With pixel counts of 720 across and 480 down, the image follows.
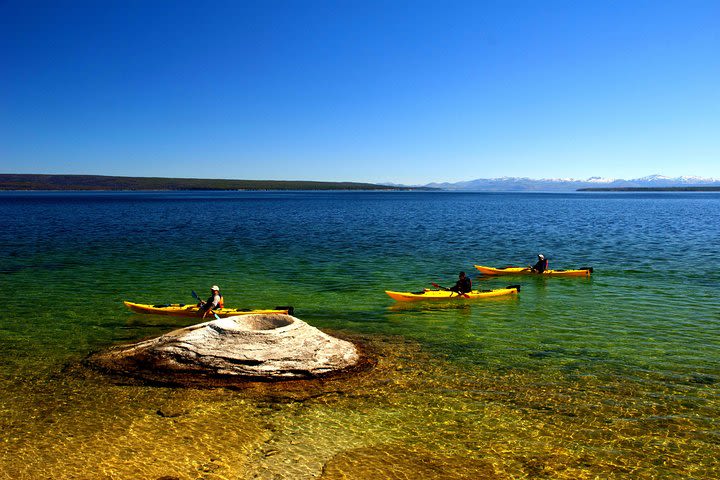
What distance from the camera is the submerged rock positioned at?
577 inches

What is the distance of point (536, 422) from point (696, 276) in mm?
26195

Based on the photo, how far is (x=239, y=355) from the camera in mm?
14852

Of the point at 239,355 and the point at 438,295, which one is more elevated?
the point at 239,355

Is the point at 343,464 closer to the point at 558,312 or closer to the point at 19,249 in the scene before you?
the point at 558,312

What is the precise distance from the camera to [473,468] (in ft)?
33.1

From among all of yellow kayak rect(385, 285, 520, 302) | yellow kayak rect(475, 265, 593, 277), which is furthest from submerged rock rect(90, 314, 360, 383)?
yellow kayak rect(475, 265, 593, 277)

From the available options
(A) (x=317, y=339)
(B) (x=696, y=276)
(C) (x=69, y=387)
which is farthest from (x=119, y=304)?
(B) (x=696, y=276)

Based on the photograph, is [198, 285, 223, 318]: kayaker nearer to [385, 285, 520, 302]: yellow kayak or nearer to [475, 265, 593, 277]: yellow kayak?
[385, 285, 520, 302]: yellow kayak

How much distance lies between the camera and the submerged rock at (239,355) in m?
14.6

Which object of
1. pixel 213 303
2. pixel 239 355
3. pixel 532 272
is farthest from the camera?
pixel 532 272

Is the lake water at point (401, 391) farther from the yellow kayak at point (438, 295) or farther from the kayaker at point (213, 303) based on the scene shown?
the kayaker at point (213, 303)

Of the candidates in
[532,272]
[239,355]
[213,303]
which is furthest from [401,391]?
[532,272]

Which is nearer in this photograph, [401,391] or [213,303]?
[401,391]

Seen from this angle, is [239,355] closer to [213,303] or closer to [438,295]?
[213,303]
